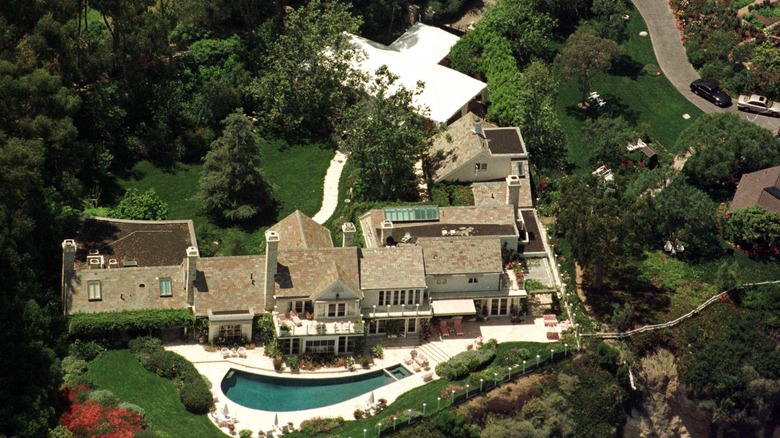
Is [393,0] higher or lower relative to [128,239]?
higher

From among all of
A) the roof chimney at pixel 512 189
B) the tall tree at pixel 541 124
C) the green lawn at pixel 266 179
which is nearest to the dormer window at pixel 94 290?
the green lawn at pixel 266 179

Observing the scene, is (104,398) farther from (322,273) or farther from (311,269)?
Answer: (322,273)

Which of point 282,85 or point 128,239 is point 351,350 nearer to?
point 128,239

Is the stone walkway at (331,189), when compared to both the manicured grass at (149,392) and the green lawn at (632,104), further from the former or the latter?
the manicured grass at (149,392)

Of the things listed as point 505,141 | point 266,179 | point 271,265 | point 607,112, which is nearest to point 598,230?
point 505,141

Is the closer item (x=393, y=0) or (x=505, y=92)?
(x=505, y=92)

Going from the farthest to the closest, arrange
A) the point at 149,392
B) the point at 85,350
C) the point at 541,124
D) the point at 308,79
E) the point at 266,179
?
1. the point at 308,79
2. the point at 541,124
3. the point at 266,179
4. the point at 85,350
5. the point at 149,392

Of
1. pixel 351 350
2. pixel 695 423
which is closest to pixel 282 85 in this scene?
pixel 351 350
